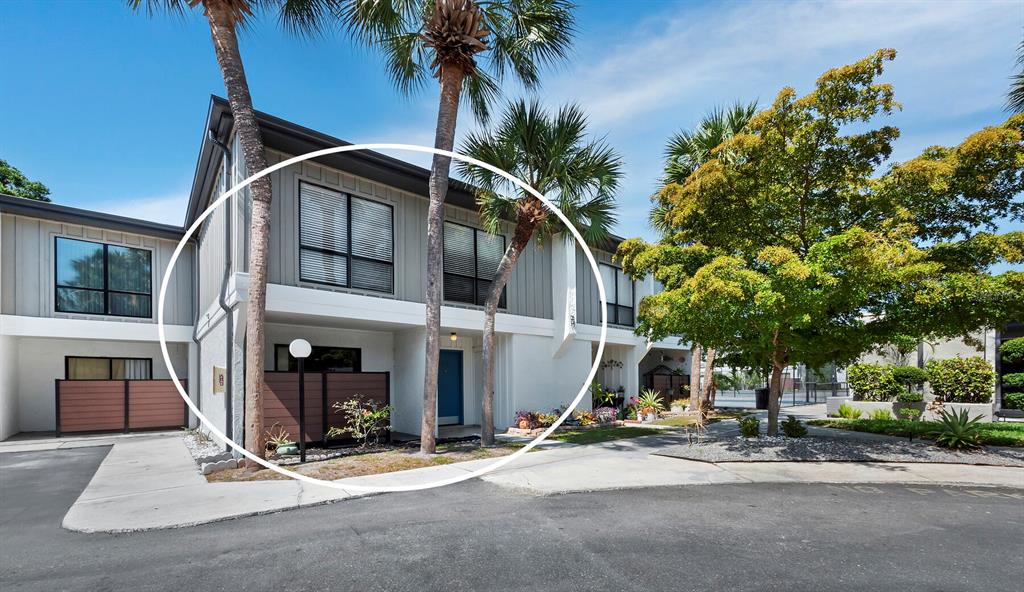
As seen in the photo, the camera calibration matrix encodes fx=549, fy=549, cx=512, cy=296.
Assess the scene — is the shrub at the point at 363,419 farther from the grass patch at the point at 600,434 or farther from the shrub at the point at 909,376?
the shrub at the point at 909,376

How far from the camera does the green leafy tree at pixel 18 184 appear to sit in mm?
28584

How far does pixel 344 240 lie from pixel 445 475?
566 centimetres

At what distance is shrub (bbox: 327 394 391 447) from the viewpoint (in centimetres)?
1137

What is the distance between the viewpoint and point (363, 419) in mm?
11625

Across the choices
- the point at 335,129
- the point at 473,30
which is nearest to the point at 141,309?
the point at 335,129

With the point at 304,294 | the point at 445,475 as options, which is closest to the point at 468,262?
the point at 304,294

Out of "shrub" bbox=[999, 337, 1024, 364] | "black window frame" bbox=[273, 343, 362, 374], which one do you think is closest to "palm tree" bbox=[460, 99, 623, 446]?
"black window frame" bbox=[273, 343, 362, 374]

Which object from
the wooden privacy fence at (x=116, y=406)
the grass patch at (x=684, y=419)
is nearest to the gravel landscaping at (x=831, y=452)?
the grass patch at (x=684, y=419)

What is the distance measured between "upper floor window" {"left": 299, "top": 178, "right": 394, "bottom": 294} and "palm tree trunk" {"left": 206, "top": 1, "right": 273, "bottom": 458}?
1921 millimetres

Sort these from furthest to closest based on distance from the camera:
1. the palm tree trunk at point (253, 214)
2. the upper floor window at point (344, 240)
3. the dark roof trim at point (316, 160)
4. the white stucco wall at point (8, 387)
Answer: the white stucco wall at point (8, 387) < the upper floor window at point (344, 240) < the dark roof trim at point (316, 160) < the palm tree trunk at point (253, 214)

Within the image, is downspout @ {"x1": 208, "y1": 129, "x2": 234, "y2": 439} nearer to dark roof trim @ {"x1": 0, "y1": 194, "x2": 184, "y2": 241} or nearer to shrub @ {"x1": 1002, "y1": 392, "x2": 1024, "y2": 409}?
dark roof trim @ {"x1": 0, "y1": 194, "x2": 184, "y2": 241}

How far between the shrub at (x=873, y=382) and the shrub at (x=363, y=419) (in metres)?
15.5

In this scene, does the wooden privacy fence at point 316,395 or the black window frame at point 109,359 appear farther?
the black window frame at point 109,359

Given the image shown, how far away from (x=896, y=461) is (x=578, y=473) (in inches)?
227
